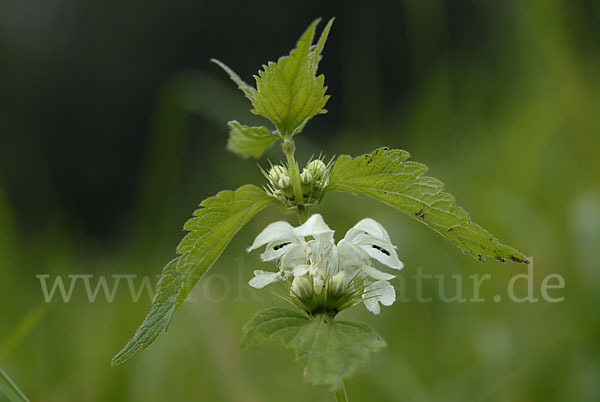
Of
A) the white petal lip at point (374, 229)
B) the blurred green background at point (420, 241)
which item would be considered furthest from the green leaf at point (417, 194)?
the blurred green background at point (420, 241)

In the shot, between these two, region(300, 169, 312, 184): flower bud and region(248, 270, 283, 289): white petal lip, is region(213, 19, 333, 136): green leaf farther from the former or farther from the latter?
region(248, 270, 283, 289): white petal lip

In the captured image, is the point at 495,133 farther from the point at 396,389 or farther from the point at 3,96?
the point at 3,96

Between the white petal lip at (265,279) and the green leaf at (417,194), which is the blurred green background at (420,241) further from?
the green leaf at (417,194)

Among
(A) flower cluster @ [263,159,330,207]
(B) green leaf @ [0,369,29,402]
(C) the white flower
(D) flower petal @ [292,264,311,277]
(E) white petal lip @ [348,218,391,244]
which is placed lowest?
(B) green leaf @ [0,369,29,402]

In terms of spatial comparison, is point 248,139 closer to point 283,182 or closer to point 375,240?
point 283,182

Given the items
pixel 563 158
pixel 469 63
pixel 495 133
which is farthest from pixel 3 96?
pixel 563 158

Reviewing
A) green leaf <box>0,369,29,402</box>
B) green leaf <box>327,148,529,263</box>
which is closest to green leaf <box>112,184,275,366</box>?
green leaf <box>327,148,529,263</box>

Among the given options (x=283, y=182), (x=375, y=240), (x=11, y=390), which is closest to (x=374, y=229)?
(x=375, y=240)
